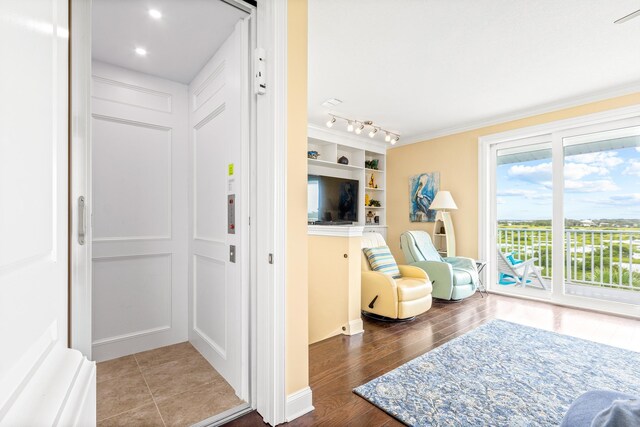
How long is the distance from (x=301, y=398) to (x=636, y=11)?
346 centimetres

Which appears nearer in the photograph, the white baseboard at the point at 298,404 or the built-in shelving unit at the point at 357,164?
the white baseboard at the point at 298,404

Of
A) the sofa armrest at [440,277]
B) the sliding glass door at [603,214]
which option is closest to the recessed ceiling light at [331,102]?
the sofa armrest at [440,277]

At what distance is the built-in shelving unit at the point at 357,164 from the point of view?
5.20 metres

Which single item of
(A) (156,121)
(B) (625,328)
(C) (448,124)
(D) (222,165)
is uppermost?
(C) (448,124)

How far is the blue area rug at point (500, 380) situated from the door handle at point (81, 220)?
169cm

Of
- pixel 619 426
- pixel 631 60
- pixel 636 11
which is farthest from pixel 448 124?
pixel 619 426

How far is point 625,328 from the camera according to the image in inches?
123

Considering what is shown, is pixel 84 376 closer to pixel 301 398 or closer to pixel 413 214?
pixel 301 398

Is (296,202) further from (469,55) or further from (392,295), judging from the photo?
(469,55)

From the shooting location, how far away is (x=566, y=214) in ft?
13.2

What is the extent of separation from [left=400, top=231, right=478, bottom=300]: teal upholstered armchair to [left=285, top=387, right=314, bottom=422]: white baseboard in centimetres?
270

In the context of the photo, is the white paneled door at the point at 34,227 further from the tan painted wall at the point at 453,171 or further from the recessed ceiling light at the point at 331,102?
the tan painted wall at the point at 453,171

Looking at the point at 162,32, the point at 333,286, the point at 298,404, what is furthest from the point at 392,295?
the point at 162,32

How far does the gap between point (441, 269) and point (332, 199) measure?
2038 millimetres
